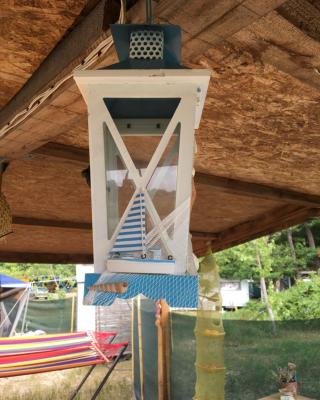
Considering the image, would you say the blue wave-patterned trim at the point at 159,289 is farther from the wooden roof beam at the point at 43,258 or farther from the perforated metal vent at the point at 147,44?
the wooden roof beam at the point at 43,258

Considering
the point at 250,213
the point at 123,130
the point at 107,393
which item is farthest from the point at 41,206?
the point at 107,393

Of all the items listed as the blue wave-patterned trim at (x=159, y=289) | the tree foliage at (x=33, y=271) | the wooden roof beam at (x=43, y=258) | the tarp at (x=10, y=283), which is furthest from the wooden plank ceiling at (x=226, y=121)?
the tree foliage at (x=33, y=271)

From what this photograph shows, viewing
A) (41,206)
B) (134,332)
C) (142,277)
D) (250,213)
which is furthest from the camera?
(134,332)

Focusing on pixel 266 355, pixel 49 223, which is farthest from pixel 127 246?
pixel 266 355

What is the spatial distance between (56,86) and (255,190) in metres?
2.10

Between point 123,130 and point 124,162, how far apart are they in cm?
8

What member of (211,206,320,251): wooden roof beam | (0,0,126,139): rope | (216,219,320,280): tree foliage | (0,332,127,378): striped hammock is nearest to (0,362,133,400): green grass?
(0,332,127,378): striped hammock

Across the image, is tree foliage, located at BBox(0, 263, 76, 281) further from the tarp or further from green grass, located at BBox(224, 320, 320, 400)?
green grass, located at BBox(224, 320, 320, 400)

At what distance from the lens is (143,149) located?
3.12ft

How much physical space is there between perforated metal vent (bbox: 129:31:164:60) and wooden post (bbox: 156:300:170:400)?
14.1 feet

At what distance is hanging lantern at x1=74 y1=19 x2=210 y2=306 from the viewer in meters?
0.89

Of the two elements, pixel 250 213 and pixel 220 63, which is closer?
pixel 220 63

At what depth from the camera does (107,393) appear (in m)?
6.67

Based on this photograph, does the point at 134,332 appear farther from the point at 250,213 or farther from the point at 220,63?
the point at 220,63
